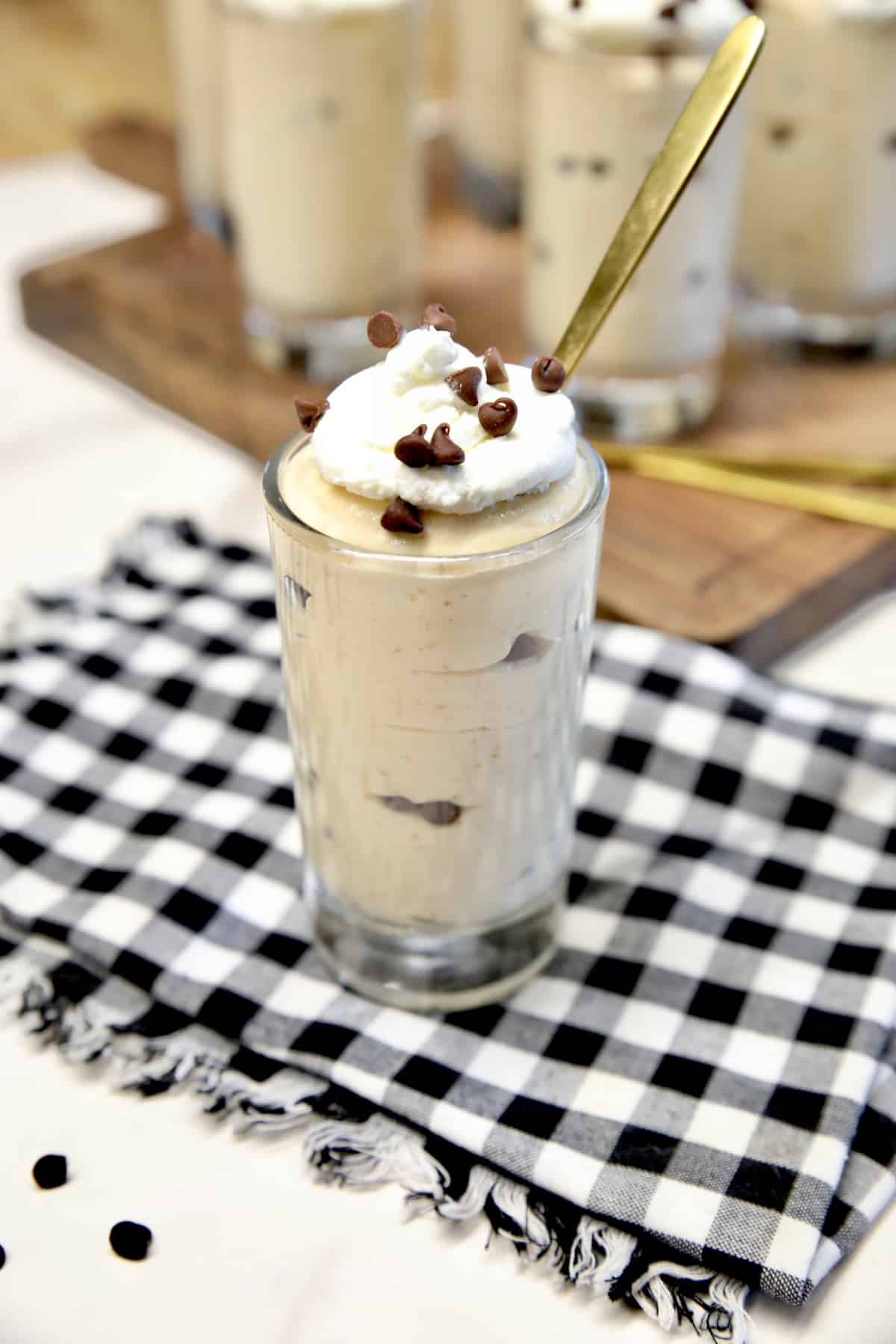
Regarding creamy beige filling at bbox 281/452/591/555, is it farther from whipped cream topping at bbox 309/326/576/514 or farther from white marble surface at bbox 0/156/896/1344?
white marble surface at bbox 0/156/896/1344

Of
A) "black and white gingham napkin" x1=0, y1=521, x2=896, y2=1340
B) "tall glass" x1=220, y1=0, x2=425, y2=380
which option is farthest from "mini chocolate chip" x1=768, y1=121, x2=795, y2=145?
"black and white gingham napkin" x1=0, y1=521, x2=896, y2=1340

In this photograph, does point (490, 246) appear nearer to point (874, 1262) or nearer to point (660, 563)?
point (660, 563)

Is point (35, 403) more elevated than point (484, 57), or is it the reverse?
point (484, 57)

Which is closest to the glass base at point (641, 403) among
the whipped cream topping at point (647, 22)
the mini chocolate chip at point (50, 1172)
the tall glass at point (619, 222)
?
the tall glass at point (619, 222)

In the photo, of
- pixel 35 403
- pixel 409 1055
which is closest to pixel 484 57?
pixel 35 403

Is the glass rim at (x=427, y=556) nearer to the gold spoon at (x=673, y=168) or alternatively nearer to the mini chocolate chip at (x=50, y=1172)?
the gold spoon at (x=673, y=168)
